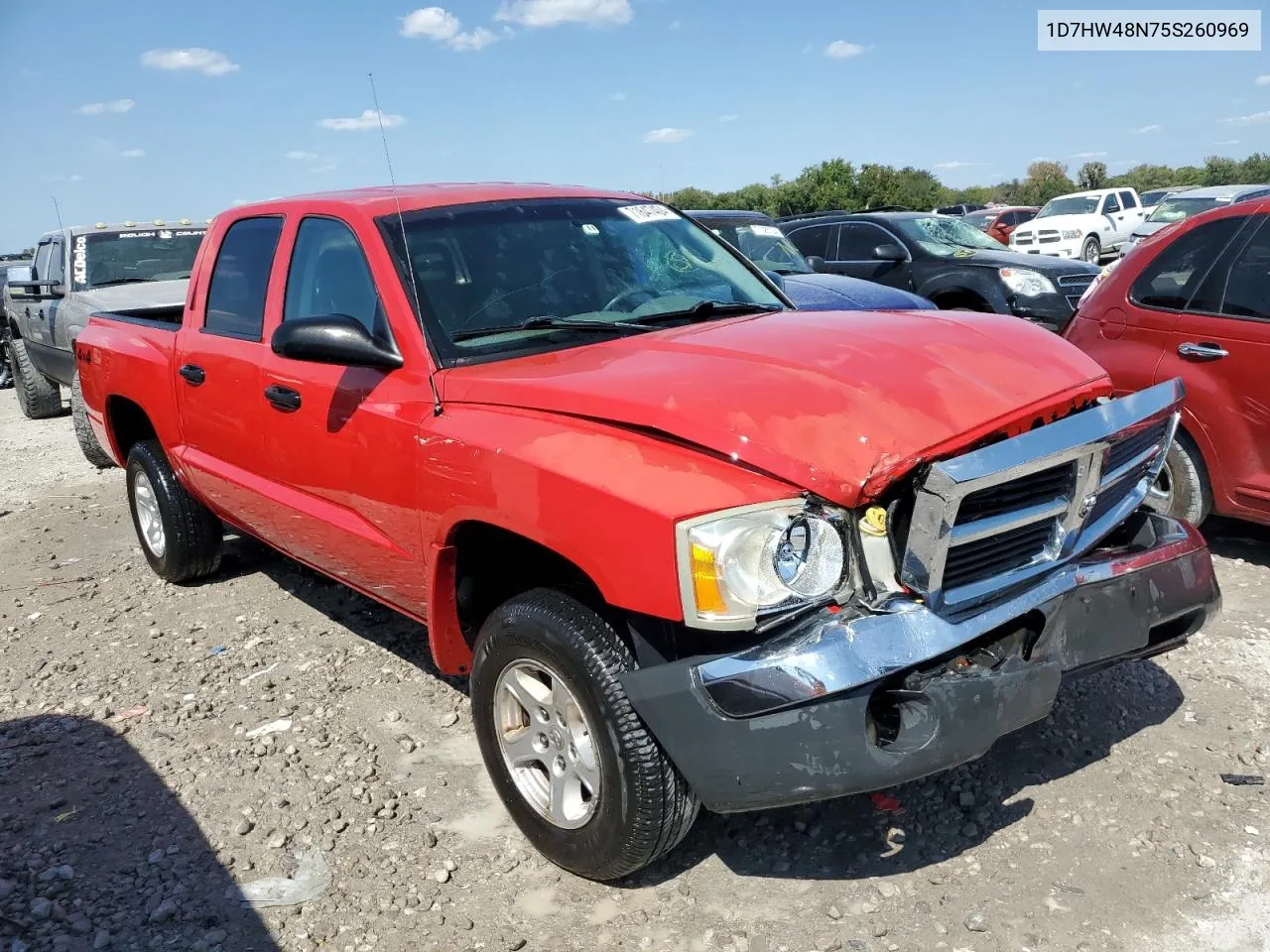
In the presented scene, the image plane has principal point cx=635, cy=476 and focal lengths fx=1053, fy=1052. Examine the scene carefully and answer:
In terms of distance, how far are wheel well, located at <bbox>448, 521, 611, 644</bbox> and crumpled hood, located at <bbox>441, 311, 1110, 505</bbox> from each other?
0.40 metres

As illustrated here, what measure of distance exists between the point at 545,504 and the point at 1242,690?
9.04 ft

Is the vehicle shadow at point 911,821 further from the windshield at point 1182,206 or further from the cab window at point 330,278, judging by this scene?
the windshield at point 1182,206

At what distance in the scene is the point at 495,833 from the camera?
3203 mm

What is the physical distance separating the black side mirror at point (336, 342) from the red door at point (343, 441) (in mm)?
64

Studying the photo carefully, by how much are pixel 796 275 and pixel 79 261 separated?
Result: 6362 mm

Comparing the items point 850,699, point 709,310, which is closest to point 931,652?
point 850,699

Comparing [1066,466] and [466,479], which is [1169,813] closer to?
[1066,466]

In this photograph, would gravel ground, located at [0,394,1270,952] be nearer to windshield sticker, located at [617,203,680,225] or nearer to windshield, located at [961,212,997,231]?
windshield sticker, located at [617,203,680,225]

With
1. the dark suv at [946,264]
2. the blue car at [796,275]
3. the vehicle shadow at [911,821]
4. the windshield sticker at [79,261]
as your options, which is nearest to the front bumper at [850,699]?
the vehicle shadow at [911,821]

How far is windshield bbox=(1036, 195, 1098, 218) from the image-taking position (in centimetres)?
2438

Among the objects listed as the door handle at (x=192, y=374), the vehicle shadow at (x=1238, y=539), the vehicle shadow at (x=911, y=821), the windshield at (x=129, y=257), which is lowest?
the vehicle shadow at (x=1238, y=539)

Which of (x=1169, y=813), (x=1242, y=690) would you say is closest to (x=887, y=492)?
(x=1169, y=813)

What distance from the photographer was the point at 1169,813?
10.0 feet

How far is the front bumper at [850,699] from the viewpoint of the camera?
2.30 metres
